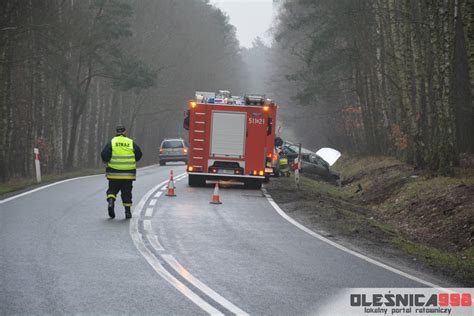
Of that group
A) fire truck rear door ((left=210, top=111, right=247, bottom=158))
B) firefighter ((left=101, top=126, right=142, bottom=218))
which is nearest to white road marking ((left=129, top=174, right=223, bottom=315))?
firefighter ((left=101, top=126, right=142, bottom=218))

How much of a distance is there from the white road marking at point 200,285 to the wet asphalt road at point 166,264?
1 centimetres

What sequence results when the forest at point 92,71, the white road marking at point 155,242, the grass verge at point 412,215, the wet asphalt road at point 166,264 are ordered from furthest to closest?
1. the forest at point 92,71
2. the grass verge at point 412,215
3. the white road marking at point 155,242
4. the wet asphalt road at point 166,264

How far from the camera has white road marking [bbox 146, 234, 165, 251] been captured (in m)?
11.7

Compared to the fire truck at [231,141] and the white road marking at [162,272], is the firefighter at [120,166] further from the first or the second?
the fire truck at [231,141]

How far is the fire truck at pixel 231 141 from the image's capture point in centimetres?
2519

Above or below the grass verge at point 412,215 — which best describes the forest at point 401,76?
above

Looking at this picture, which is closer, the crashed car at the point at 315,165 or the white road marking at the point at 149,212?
the white road marking at the point at 149,212

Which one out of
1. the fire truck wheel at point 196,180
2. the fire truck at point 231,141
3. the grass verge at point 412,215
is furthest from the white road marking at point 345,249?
the fire truck wheel at point 196,180

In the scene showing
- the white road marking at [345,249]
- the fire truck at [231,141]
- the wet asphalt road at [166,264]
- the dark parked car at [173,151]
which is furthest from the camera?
the dark parked car at [173,151]

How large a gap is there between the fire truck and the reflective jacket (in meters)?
9.70

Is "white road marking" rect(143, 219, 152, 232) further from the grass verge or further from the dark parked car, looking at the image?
the dark parked car

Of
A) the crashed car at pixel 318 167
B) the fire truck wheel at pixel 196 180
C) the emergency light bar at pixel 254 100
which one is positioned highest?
the emergency light bar at pixel 254 100

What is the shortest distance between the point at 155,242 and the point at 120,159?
3.38 metres

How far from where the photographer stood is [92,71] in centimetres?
5234
